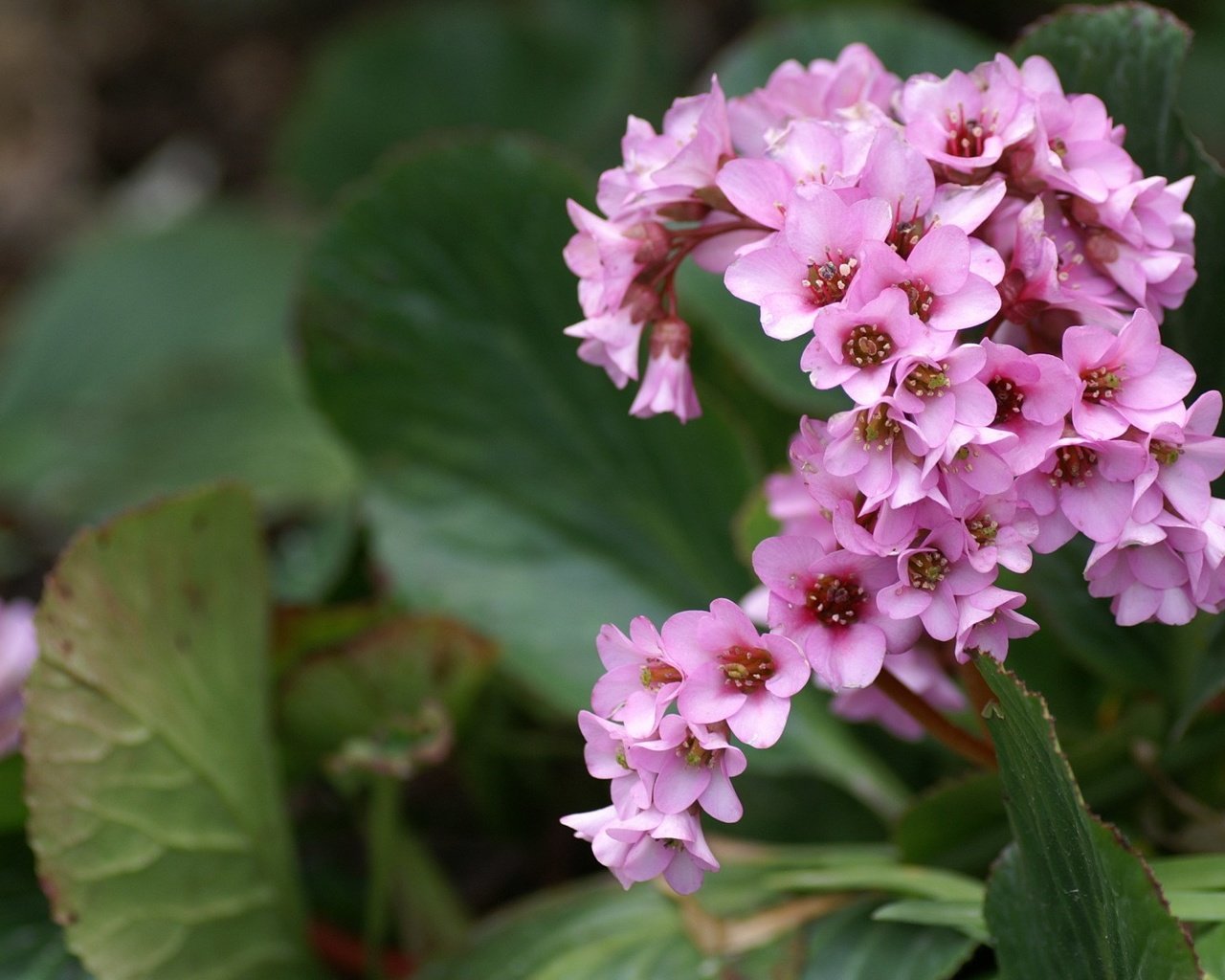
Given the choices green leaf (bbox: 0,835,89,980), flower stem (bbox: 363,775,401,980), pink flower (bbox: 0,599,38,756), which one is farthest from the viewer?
pink flower (bbox: 0,599,38,756)

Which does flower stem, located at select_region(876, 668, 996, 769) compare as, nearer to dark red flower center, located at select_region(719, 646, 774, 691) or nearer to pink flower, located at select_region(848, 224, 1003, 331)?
dark red flower center, located at select_region(719, 646, 774, 691)

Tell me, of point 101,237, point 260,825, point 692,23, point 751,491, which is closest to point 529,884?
point 260,825

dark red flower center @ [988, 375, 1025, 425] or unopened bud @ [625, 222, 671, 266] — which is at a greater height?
unopened bud @ [625, 222, 671, 266]

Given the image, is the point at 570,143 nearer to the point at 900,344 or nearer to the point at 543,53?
the point at 543,53

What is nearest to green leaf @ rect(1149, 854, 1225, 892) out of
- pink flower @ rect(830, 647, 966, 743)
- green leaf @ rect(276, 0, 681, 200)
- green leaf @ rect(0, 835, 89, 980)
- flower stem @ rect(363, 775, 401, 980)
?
pink flower @ rect(830, 647, 966, 743)

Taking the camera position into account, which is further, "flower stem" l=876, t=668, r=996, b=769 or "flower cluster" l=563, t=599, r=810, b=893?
"flower stem" l=876, t=668, r=996, b=769

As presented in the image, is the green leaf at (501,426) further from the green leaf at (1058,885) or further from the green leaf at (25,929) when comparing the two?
the green leaf at (1058,885)
